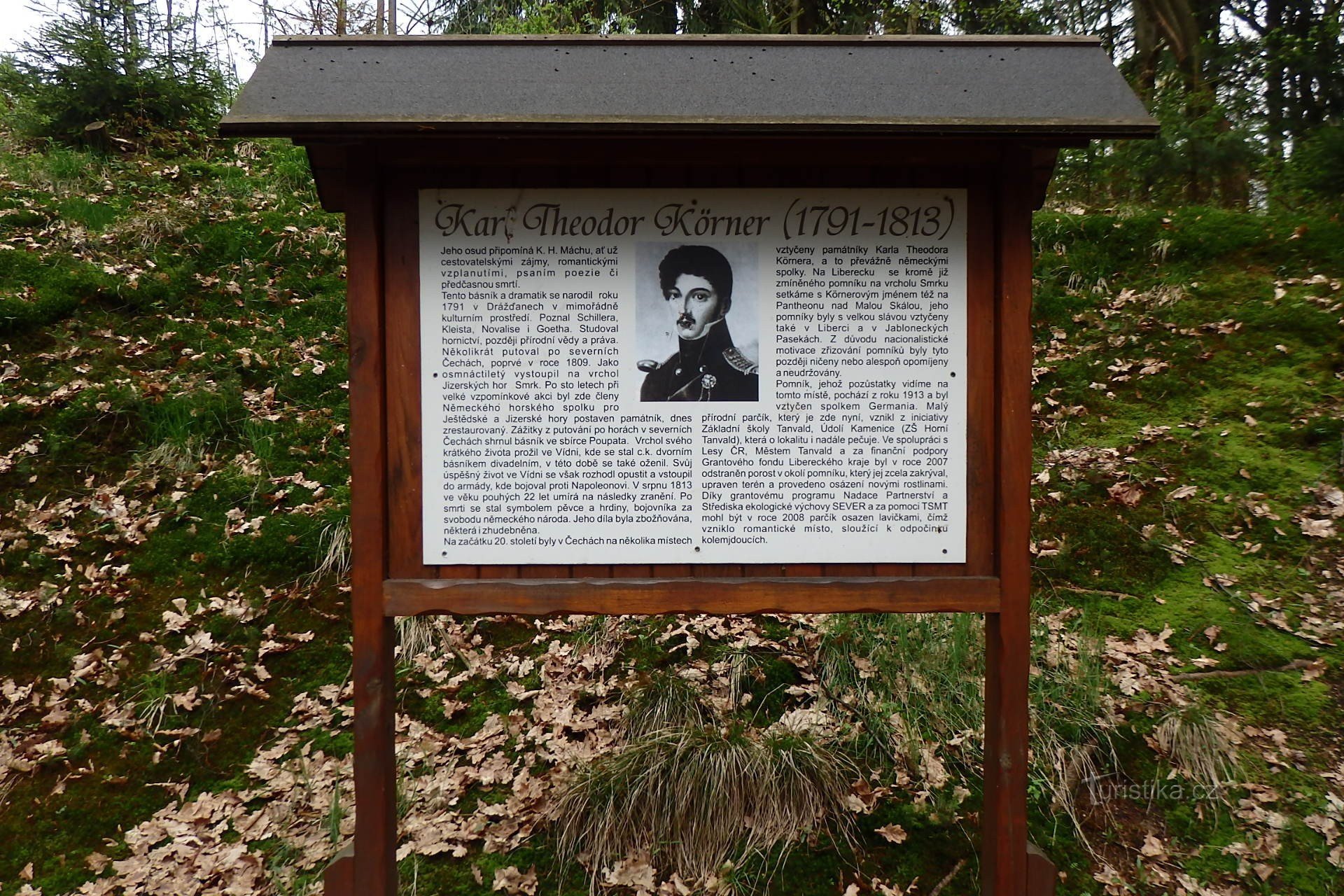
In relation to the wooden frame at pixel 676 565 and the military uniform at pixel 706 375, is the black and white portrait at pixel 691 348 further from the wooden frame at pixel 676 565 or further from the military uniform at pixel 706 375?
the wooden frame at pixel 676 565

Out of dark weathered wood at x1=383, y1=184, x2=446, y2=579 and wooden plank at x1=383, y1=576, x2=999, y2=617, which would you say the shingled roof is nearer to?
dark weathered wood at x1=383, y1=184, x2=446, y2=579

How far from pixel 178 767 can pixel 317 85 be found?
3266 millimetres

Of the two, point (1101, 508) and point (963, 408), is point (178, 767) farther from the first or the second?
point (1101, 508)

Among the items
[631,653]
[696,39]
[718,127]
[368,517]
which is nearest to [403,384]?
[368,517]

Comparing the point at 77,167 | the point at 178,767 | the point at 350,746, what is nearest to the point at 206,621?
the point at 178,767

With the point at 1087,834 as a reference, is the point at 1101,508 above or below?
above

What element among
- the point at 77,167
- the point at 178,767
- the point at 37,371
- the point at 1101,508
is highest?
the point at 77,167

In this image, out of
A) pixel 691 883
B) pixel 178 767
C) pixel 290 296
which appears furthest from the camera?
pixel 290 296

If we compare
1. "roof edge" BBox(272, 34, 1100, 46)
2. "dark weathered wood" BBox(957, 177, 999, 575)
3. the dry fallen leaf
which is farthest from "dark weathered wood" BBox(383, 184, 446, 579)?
the dry fallen leaf

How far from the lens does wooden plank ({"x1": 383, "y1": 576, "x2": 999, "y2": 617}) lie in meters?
2.47

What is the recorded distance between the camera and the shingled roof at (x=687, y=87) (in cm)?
221

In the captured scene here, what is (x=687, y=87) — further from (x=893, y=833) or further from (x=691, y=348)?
(x=893, y=833)

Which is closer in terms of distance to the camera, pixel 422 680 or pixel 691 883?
pixel 691 883

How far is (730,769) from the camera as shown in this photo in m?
3.22
